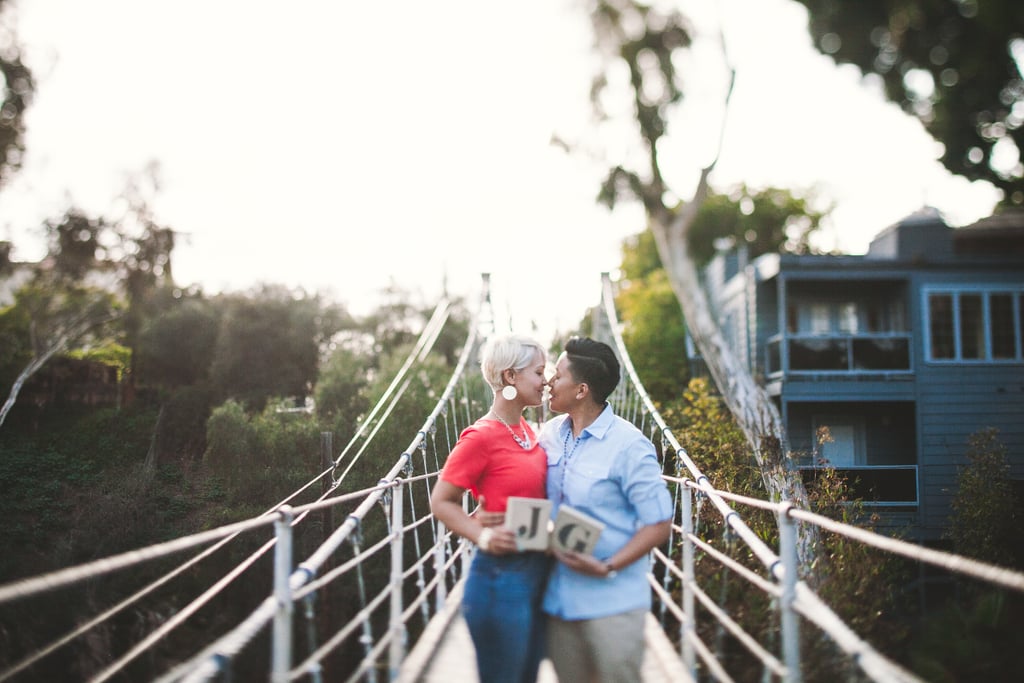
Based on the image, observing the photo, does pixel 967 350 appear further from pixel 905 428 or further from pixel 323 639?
pixel 323 639

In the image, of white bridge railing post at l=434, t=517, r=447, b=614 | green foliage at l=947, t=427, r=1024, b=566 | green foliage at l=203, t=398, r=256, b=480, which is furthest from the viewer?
green foliage at l=947, t=427, r=1024, b=566

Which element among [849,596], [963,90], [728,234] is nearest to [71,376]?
[849,596]

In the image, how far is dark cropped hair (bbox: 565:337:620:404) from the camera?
2209 mm

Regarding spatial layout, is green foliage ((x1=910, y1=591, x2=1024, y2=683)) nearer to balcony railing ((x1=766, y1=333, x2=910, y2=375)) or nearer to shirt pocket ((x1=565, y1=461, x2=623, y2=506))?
shirt pocket ((x1=565, y1=461, x2=623, y2=506))

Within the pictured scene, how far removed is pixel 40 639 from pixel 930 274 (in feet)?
41.2

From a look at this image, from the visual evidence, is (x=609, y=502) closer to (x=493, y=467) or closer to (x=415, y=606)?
(x=493, y=467)

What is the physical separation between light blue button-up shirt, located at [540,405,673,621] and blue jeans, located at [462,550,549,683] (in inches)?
2.7

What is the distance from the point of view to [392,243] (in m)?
26.8

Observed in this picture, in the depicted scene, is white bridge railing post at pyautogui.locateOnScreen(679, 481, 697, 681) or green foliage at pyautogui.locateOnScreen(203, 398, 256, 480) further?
green foliage at pyautogui.locateOnScreen(203, 398, 256, 480)

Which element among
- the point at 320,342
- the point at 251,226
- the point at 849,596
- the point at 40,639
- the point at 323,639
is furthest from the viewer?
the point at 251,226

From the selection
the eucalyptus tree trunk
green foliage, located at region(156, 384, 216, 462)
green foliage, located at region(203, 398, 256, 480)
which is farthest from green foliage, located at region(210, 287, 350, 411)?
green foliage, located at region(203, 398, 256, 480)

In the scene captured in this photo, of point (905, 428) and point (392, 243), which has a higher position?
point (392, 243)

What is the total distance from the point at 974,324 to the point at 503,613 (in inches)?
537

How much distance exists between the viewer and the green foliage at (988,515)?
8930 mm
